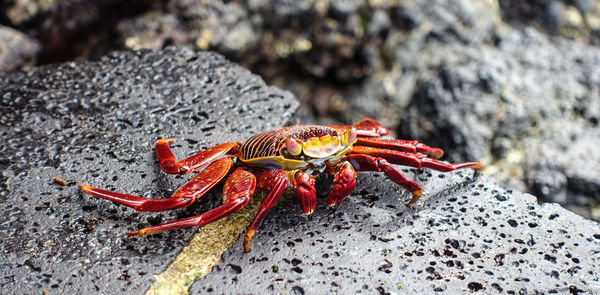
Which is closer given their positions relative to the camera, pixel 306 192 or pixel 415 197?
pixel 306 192

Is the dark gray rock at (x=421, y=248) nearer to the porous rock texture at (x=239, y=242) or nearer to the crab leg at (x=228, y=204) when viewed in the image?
the porous rock texture at (x=239, y=242)

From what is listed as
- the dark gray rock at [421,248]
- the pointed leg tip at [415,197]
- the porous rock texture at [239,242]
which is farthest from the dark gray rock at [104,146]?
the pointed leg tip at [415,197]

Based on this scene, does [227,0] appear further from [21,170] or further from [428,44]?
[21,170]

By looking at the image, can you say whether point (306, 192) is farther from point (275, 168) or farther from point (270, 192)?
point (275, 168)

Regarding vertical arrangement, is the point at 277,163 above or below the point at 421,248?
above

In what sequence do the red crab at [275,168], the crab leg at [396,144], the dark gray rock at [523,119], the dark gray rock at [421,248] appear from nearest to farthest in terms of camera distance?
the dark gray rock at [421,248] → the red crab at [275,168] → the crab leg at [396,144] → the dark gray rock at [523,119]

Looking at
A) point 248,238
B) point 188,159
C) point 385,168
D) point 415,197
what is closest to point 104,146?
point 188,159
